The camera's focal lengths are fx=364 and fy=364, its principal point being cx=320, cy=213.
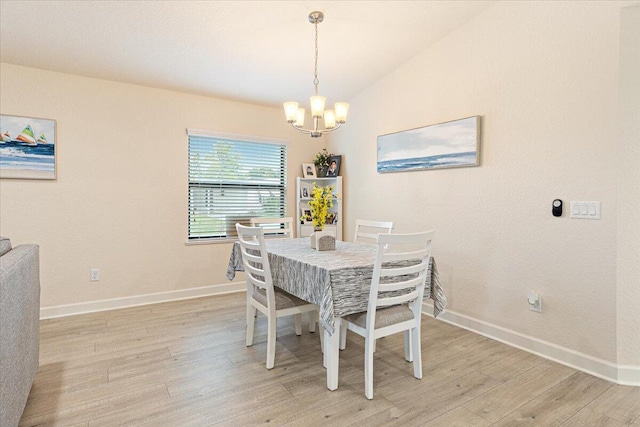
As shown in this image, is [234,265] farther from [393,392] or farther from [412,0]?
[412,0]

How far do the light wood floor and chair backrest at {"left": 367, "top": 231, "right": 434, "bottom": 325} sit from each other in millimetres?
506

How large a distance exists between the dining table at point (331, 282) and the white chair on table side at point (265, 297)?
119mm

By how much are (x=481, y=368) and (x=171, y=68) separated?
3.68 metres

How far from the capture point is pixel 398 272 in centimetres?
203

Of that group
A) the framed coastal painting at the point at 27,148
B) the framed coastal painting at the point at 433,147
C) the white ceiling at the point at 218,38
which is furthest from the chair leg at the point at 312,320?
the framed coastal painting at the point at 27,148

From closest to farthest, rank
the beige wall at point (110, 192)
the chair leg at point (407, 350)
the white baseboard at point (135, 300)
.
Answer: the chair leg at point (407, 350), the beige wall at point (110, 192), the white baseboard at point (135, 300)

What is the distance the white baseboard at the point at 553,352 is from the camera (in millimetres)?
2291

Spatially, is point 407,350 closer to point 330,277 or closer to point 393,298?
point 393,298

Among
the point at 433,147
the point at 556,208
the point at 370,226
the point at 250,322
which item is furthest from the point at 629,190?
the point at 250,322

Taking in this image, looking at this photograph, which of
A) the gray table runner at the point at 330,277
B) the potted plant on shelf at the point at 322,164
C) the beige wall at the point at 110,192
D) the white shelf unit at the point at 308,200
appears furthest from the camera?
the potted plant on shelf at the point at 322,164

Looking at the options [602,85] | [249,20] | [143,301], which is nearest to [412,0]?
[249,20]

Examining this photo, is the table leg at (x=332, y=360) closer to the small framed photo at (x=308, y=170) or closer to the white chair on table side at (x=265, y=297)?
the white chair on table side at (x=265, y=297)

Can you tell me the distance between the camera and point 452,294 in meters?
3.37

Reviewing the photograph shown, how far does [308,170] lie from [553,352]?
3.33m
